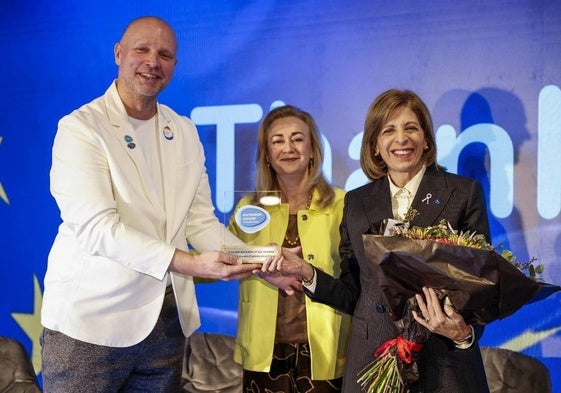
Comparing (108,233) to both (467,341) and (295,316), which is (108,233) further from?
(467,341)

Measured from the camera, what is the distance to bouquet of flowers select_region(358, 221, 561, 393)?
2045mm

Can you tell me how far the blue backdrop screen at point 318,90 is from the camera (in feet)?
12.4

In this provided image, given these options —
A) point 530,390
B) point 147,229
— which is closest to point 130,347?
point 147,229

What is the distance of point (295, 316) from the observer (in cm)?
305

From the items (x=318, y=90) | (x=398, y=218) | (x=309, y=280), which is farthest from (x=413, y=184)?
(x=318, y=90)

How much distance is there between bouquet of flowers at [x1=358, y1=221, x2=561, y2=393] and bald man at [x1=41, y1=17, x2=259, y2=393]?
59 cm

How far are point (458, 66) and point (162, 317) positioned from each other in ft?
7.26

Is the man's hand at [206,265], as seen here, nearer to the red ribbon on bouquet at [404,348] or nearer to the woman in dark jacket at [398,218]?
the woman in dark jacket at [398,218]

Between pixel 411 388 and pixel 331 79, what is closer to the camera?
pixel 411 388

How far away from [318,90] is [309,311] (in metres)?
1.65

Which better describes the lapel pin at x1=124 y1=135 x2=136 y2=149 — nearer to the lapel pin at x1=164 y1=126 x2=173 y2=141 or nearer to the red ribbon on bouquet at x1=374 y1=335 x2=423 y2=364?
the lapel pin at x1=164 y1=126 x2=173 y2=141

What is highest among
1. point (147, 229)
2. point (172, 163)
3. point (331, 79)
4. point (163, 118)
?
point (331, 79)

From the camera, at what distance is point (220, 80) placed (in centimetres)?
454

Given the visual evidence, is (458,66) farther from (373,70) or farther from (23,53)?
(23,53)
